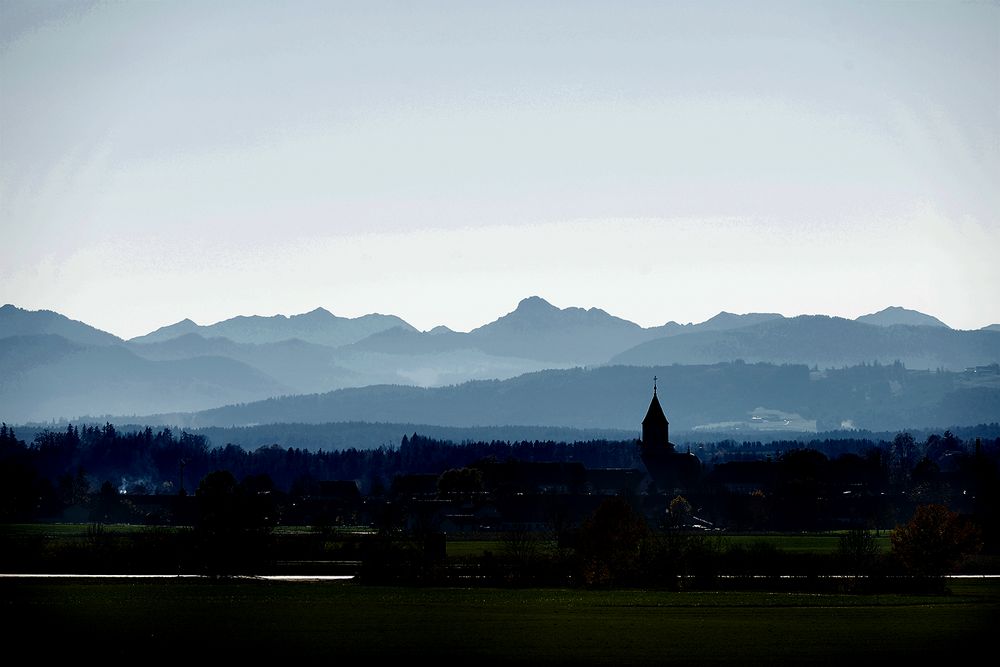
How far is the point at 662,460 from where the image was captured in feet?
588

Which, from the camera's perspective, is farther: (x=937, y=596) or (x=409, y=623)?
(x=937, y=596)

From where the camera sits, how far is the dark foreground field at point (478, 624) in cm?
4891

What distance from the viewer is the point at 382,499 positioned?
172500 mm

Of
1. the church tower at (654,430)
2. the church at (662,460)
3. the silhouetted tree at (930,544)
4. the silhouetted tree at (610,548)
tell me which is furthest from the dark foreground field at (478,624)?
the church tower at (654,430)

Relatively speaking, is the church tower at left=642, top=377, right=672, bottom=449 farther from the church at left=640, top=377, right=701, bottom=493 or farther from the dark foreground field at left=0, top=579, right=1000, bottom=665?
the dark foreground field at left=0, top=579, right=1000, bottom=665

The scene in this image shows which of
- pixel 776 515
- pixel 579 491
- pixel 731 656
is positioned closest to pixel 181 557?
pixel 731 656

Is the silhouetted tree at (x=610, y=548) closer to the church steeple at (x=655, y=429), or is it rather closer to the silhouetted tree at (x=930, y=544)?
the silhouetted tree at (x=930, y=544)

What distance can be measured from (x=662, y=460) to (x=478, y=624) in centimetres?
12269

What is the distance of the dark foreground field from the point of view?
160 ft

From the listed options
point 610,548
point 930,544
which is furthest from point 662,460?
point 610,548

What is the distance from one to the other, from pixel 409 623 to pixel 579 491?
394 ft

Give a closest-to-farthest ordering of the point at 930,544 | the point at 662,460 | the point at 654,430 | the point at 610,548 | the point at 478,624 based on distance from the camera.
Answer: the point at 478,624
the point at 610,548
the point at 930,544
the point at 662,460
the point at 654,430

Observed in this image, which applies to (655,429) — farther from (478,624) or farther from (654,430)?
(478,624)

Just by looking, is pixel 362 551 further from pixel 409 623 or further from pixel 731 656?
pixel 731 656
